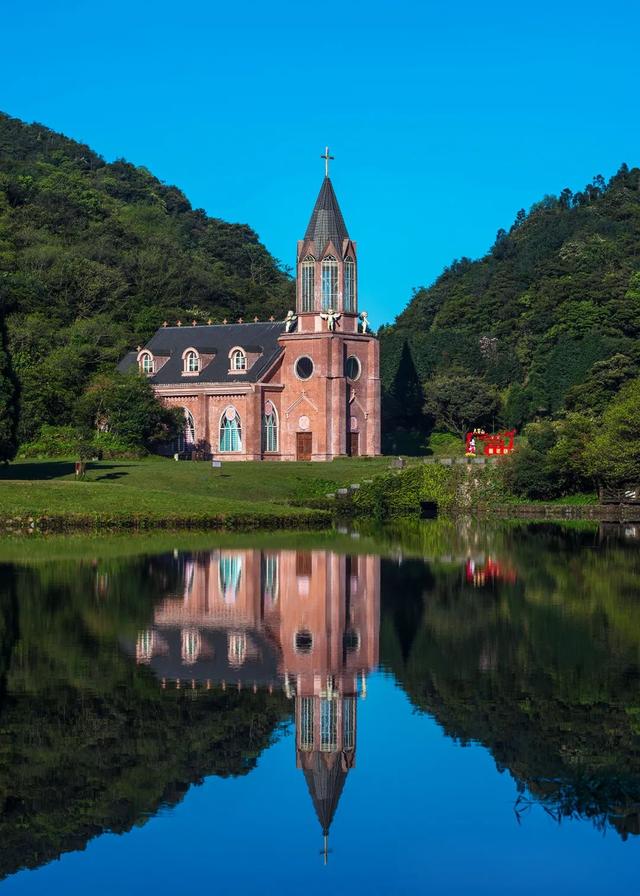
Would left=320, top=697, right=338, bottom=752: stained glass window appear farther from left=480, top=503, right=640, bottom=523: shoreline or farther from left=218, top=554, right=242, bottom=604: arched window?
left=480, top=503, right=640, bottom=523: shoreline

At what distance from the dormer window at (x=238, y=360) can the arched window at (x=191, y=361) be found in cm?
200

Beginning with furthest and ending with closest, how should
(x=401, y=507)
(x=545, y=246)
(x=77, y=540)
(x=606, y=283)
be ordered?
(x=545, y=246) → (x=606, y=283) → (x=401, y=507) → (x=77, y=540)

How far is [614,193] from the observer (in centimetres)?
12656

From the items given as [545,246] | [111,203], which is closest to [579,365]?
[545,246]

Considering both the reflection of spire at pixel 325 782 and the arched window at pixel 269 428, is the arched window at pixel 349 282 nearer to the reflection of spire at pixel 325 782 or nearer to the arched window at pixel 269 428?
the arched window at pixel 269 428

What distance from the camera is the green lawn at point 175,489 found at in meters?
48.3

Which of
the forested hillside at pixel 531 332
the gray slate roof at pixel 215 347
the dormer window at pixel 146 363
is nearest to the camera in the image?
the gray slate roof at pixel 215 347

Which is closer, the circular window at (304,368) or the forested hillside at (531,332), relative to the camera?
the circular window at (304,368)

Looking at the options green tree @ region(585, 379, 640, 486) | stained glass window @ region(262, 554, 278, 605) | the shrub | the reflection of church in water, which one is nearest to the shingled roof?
the shrub

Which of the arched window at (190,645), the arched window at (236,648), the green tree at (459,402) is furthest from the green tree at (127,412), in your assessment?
the arched window at (236,648)

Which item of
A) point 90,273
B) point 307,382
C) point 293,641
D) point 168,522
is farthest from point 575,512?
point 90,273

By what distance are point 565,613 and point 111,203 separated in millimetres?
108229

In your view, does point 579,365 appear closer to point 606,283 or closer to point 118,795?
point 606,283

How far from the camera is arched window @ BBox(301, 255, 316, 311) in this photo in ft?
241
